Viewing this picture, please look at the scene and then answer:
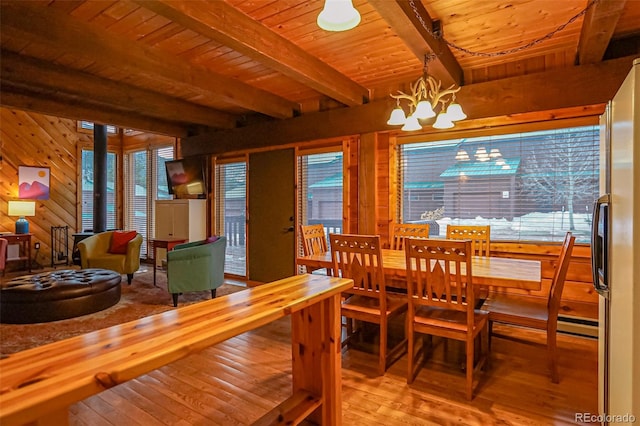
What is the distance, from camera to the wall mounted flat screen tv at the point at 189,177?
561 cm

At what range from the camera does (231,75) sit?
370cm

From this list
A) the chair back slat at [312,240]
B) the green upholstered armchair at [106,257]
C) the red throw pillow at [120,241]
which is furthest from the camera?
the red throw pillow at [120,241]

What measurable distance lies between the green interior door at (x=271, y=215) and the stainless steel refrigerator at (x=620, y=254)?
140 inches

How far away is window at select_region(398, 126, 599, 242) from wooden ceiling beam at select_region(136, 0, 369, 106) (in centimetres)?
140

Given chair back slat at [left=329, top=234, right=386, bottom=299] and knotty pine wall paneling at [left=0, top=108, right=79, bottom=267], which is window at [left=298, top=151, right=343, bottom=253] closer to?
chair back slat at [left=329, top=234, right=386, bottom=299]

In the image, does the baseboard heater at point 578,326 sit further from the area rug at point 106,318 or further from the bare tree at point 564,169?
the area rug at point 106,318

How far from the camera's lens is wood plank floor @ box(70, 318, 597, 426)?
1995mm

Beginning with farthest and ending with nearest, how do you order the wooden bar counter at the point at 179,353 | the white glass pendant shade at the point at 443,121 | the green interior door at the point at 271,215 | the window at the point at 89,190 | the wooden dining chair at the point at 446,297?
the window at the point at 89,190, the green interior door at the point at 271,215, the white glass pendant shade at the point at 443,121, the wooden dining chair at the point at 446,297, the wooden bar counter at the point at 179,353

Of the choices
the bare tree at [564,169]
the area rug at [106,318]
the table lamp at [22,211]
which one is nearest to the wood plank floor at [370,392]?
the area rug at [106,318]

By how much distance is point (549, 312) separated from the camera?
2309 millimetres

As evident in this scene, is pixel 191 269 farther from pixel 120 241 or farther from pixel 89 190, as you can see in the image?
pixel 89 190

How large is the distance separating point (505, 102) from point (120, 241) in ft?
18.3

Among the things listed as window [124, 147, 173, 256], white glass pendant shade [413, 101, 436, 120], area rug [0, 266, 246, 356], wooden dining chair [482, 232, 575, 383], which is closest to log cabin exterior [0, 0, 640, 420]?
white glass pendant shade [413, 101, 436, 120]

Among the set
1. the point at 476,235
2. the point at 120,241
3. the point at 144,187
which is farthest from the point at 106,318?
the point at 144,187
